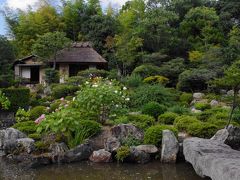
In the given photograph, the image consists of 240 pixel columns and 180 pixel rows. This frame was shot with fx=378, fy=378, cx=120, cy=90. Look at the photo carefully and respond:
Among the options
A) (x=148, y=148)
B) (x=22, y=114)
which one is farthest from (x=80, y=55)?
(x=148, y=148)

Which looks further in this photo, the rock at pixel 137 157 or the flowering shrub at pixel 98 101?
the flowering shrub at pixel 98 101

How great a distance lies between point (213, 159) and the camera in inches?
280

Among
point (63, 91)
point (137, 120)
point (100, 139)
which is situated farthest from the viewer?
point (63, 91)

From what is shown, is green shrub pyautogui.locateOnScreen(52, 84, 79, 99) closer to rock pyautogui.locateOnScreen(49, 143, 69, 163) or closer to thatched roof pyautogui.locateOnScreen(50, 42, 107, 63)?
thatched roof pyautogui.locateOnScreen(50, 42, 107, 63)

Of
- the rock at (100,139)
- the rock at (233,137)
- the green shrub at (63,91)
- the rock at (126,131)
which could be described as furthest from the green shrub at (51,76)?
the rock at (233,137)

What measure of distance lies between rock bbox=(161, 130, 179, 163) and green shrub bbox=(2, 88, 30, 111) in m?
11.6

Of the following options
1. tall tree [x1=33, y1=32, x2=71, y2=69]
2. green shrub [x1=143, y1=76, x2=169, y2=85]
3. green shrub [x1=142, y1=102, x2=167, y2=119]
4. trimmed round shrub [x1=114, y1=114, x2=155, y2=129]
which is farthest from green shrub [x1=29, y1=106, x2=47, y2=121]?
tall tree [x1=33, y1=32, x2=71, y2=69]

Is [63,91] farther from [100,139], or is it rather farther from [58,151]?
[58,151]

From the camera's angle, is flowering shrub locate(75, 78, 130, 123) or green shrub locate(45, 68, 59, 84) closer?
flowering shrub locate(75, 78, 130, 123)

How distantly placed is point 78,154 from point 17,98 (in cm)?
1057

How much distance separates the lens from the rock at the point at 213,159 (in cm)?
642

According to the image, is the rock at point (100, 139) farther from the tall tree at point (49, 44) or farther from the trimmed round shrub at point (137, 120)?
the tall tree at point (49, 44)

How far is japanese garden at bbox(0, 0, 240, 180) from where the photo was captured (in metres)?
9.45

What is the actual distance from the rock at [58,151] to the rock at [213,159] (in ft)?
10.7
